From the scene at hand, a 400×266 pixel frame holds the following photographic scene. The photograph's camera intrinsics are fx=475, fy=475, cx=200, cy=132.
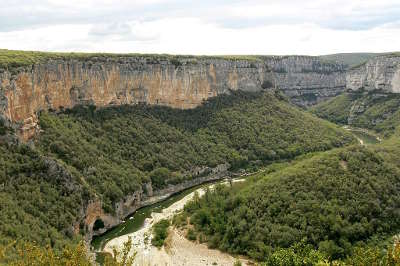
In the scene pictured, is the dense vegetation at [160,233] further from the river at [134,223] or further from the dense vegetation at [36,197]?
the dense vegetation at [36,197]

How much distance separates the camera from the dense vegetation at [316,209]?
4047 cm

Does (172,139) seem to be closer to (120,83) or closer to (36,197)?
(120,83)

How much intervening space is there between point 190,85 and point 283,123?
18.0 m

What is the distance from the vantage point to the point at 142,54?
Answer: 77312mm

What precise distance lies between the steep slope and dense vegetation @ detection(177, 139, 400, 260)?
38.9ft

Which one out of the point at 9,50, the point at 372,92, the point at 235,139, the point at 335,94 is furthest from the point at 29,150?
the point at 335,94

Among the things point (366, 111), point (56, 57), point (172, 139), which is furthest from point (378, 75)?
point (56, 57)

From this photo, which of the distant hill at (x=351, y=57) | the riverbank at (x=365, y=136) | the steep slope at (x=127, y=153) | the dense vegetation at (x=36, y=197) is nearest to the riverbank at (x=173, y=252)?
the steep slope at (x=127, y=153)

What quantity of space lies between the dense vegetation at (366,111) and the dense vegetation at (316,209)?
53368 mm

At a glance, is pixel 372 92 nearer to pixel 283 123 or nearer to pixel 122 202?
pixel 283 123

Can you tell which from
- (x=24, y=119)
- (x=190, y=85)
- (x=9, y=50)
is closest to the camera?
(x=24, y=119)

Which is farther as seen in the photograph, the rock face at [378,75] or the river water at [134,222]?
the rock face at [378,75]

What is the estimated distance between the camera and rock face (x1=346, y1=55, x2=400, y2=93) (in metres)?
116

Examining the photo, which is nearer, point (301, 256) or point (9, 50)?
point (301, 256)
